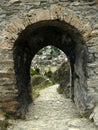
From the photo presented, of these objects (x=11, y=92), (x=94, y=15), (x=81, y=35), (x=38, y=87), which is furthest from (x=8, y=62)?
(x=38, y=87)

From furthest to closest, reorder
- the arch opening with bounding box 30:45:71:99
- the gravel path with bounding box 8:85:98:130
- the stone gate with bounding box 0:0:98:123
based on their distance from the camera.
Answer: the arch opening with bounding box 30:45:71:99 < the stone gate with bounding box 0:0:98:123 < the gravel path with bounding box 8:85:98:130

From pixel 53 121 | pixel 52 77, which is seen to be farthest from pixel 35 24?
pixel 52 77

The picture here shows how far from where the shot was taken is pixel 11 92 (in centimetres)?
648

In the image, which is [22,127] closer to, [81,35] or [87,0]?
[81,35]

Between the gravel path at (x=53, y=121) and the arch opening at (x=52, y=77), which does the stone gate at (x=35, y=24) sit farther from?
the arch opening at (x=52, y=77)

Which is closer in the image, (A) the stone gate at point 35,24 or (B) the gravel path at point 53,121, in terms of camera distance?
(B) the gravel path at point 53,121

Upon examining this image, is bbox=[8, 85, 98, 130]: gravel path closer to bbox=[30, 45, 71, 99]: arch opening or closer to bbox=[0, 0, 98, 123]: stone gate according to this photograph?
bbox=[0, 0, 98, 123]: stone gate

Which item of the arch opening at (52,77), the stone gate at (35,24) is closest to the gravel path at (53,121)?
the stone gate at (35,24)

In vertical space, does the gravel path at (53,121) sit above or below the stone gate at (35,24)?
below

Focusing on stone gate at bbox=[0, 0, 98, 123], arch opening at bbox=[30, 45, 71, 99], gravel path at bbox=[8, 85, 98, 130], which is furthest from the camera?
arch opening at bbox=[30, 45, 71, 99]

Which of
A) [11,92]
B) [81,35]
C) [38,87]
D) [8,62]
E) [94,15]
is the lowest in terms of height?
[38,87]

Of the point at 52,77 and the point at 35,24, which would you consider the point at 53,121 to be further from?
the point at 52,77

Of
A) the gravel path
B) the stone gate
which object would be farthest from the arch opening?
the stone gate

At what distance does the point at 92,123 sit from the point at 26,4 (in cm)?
317
